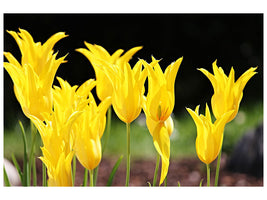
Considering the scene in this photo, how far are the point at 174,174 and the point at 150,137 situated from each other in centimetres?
43

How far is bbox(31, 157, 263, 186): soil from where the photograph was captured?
8.11 ft

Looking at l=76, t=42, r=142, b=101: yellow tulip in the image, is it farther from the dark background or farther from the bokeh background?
the dark background

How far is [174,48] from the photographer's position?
352 centimetres

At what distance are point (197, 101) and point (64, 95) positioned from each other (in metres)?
2.81

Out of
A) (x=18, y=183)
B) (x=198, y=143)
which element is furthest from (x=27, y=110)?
(x=18, y=183)

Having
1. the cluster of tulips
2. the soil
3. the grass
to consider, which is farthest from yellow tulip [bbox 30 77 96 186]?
the grass

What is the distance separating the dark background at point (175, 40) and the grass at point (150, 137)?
0.16m

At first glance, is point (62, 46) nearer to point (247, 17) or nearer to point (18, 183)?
point (18, 183)

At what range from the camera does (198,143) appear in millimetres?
880

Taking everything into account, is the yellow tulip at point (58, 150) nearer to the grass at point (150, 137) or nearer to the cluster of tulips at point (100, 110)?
the cluster of tulips at point (100, 110)

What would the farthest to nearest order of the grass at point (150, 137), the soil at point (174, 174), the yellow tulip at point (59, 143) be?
the grass at point (150, 137) < the soil at point (174, 174) < the yellow tulip at point (59, 143)

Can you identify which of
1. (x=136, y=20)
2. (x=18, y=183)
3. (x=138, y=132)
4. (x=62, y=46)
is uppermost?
(x=136, y=20)

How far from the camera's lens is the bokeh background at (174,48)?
3012mm

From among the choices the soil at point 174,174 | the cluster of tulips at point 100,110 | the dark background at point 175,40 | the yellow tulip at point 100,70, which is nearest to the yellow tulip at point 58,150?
the cluster of tulips at point 100,110
